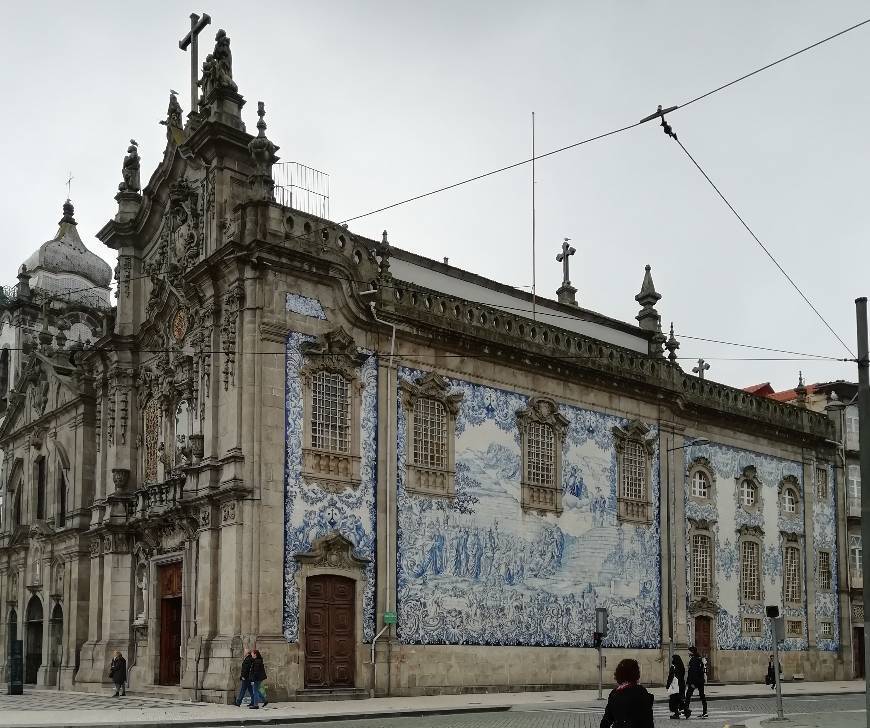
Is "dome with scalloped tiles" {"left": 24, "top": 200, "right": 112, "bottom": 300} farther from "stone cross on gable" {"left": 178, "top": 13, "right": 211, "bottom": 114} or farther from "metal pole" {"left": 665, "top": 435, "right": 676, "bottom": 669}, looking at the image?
"metal pole" {"left": 665, "top": 435, "right": 676, "bottom": 669}

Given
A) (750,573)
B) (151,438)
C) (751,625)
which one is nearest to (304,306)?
(151,438)

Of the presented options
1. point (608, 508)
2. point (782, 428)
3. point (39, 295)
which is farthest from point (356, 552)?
point (39, 295)

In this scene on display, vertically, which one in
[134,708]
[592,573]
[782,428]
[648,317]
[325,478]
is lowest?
[134,708]

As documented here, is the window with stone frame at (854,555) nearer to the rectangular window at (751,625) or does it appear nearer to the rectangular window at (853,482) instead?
the rectangular window at (853,482)

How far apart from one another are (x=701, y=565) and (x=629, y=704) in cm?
3098

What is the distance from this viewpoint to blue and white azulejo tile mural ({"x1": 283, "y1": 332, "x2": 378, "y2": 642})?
27344mm

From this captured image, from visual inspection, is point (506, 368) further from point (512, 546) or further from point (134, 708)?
point (134, 708)

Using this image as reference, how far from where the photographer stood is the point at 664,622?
37.6 m

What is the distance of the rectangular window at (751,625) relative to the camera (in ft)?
134

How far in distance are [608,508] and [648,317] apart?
366 inches

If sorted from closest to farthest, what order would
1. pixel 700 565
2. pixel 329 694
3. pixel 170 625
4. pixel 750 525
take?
pixel 329 694
pixel 170 625
pixel 700 565
pixel 750 525

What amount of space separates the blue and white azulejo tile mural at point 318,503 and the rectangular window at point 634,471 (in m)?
11.1

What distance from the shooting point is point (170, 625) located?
101 feet

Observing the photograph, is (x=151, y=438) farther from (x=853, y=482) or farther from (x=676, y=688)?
(x=853, y=482)
